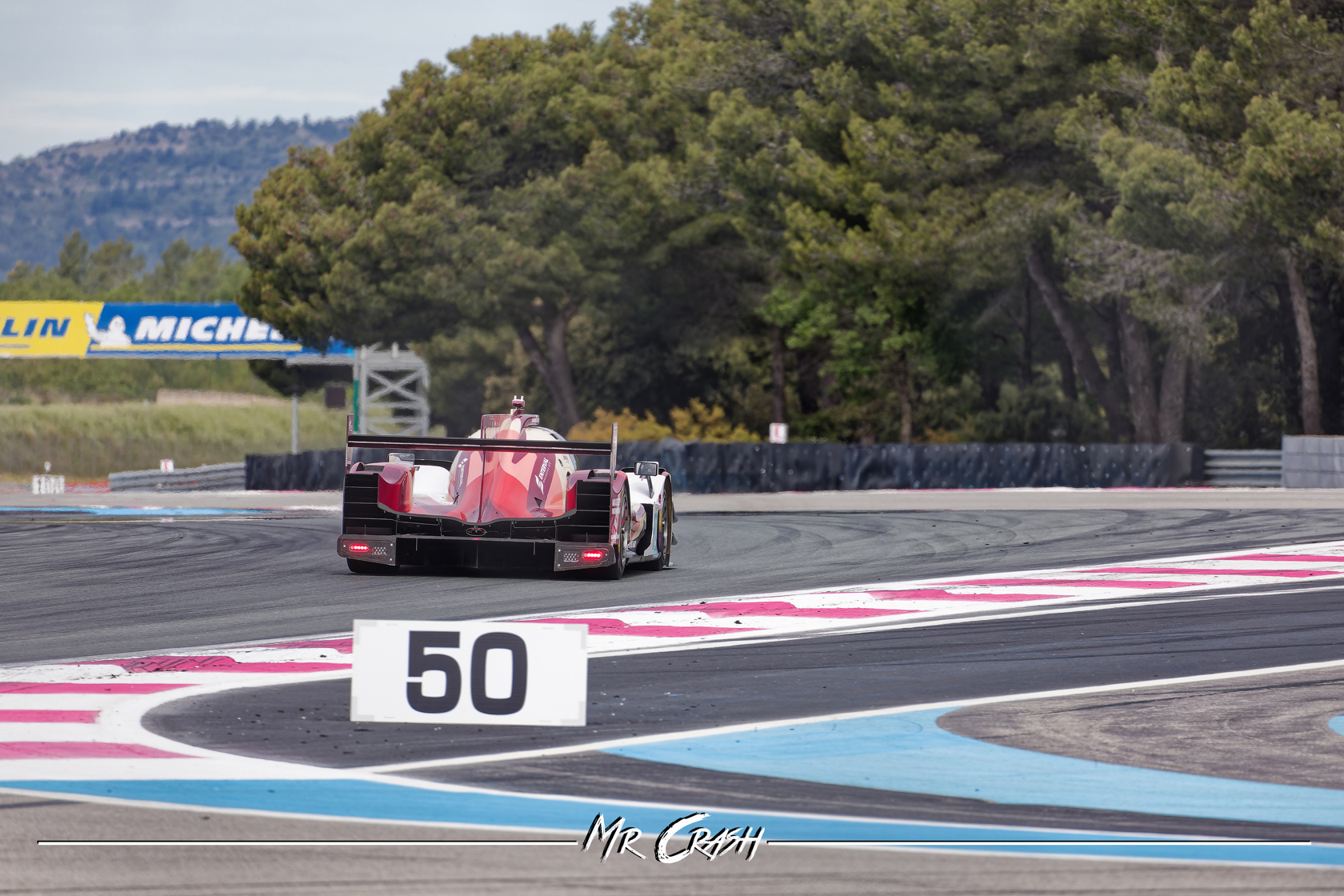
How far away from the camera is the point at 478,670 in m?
6.71

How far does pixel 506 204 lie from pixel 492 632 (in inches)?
1820

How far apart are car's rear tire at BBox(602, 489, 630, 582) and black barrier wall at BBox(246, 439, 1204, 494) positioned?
1860 cm

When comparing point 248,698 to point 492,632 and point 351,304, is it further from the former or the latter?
point 351,304

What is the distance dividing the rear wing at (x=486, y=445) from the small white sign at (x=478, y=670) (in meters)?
6.63

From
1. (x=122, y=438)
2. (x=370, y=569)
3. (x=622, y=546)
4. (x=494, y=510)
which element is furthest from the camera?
(x=122, y=438)

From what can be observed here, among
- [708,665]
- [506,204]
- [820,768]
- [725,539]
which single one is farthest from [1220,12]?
[820,768]

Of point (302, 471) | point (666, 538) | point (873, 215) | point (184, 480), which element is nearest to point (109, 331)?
point (184, 480)

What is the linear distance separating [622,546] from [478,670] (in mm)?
7420

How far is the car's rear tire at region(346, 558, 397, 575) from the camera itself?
14523 millimetres

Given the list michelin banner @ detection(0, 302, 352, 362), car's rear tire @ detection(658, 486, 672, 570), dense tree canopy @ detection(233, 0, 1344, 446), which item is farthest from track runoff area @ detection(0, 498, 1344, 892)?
michelin banner @ detection(0, 302, 352, 362)

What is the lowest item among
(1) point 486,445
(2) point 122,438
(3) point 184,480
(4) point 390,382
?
(3) point 184,480

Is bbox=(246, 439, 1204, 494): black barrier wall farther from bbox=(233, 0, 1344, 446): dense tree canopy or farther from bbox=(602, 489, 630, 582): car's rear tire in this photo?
bbox=(602, 489, 630, 582): car's rear tire

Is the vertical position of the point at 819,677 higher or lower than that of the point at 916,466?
lower

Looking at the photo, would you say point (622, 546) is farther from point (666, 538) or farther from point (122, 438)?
point (122, 438)
